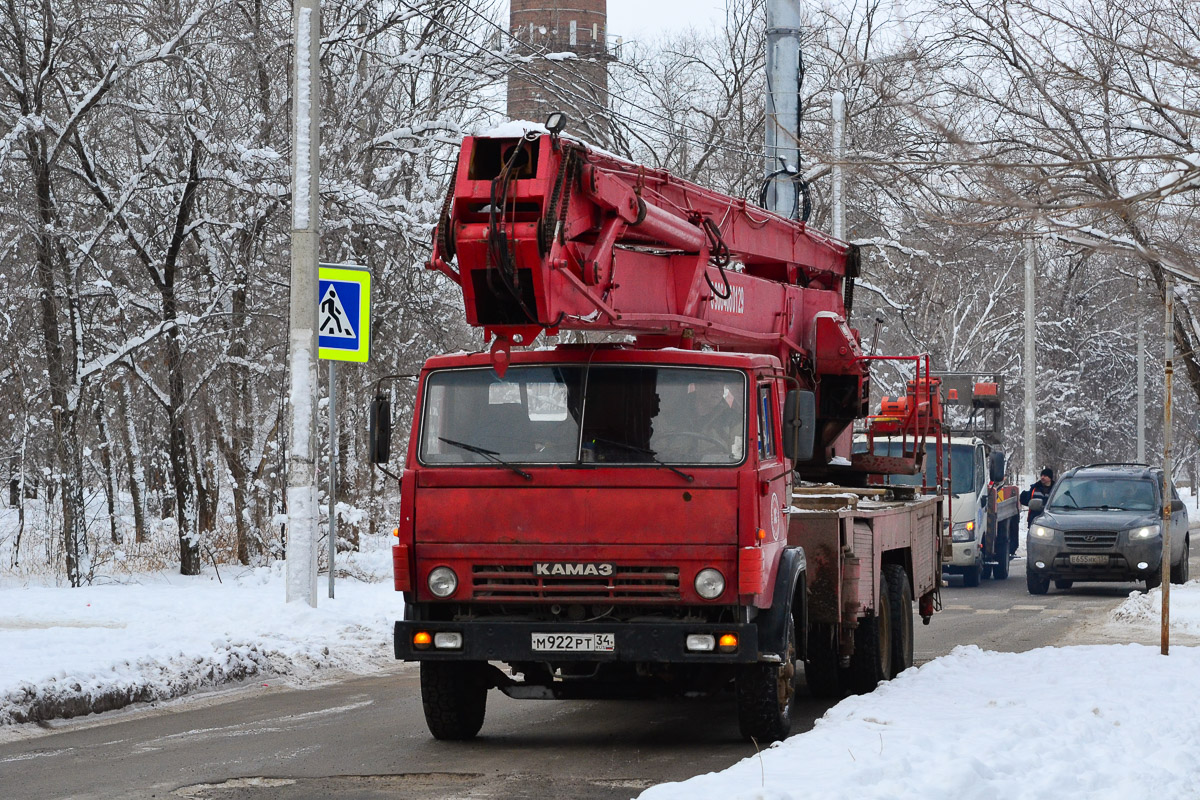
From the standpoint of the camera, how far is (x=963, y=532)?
2353cm

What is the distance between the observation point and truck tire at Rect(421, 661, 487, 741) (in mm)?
8883

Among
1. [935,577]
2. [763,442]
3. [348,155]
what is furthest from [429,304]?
Result: [763,442]

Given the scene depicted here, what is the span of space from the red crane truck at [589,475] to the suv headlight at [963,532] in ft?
47.2

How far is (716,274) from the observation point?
10078 mm

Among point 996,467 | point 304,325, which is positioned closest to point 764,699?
point 304,325

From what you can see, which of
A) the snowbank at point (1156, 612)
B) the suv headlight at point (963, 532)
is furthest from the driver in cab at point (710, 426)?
the suv headlight at point (963, 532)

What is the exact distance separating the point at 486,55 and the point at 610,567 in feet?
53.1

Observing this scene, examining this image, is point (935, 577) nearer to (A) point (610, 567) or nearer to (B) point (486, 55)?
(A) point (610, 567)

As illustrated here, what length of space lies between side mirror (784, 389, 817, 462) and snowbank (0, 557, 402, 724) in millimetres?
4948

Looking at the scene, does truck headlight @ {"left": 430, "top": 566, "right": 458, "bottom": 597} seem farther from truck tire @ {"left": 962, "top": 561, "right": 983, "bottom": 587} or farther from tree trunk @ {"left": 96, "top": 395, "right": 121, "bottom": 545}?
truck tire @ {"left": 962, "top": 561, "right": 983, "bottom": 587}

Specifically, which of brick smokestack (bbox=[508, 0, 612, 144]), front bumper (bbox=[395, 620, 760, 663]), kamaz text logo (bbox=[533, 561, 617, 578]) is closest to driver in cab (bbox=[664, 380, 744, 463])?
kamaz text logo (bbox=[533, 561, 617, 578])

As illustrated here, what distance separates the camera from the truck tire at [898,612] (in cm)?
1147

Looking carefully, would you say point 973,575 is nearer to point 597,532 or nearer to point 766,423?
point 766,423

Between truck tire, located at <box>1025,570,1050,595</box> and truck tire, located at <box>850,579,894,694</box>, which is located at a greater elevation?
truck tire, located at <box>850,579,894,694</box>
